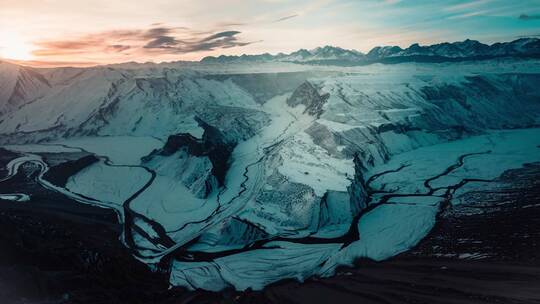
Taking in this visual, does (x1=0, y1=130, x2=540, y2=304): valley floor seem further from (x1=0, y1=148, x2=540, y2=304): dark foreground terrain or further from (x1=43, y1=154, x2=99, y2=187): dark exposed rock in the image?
(x1=43, y1=154, x2=99, y2=187): dark exposed rock

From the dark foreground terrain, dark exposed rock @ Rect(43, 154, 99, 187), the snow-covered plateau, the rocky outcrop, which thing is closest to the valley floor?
the dark foreground terrain

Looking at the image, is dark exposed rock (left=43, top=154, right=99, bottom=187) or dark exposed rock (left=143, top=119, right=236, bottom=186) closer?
dark exposed rock (left=143, top=119, right=236, bottom=186)

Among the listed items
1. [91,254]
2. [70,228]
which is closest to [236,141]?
[70,228]

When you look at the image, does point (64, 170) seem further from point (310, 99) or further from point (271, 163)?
point (310, 99)

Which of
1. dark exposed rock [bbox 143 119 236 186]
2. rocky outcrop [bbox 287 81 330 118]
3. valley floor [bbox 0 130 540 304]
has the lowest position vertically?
valley floor [bbox 0 130 540 304]

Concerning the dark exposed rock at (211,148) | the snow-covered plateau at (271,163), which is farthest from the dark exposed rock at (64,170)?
the dark exposed rock at (211,148)

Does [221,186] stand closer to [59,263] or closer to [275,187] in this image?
[275,187]

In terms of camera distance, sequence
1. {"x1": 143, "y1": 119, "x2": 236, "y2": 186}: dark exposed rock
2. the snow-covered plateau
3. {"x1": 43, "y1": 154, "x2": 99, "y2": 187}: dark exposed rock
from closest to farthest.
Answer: the snow-covered plateau → {"x1": 143, "y1": 119, "x2": 236, "y2": 186}: dark exposed rock → {"x1": 43, "y1": 154, "x2": 99, "y2": 187}: dark exposed rock
